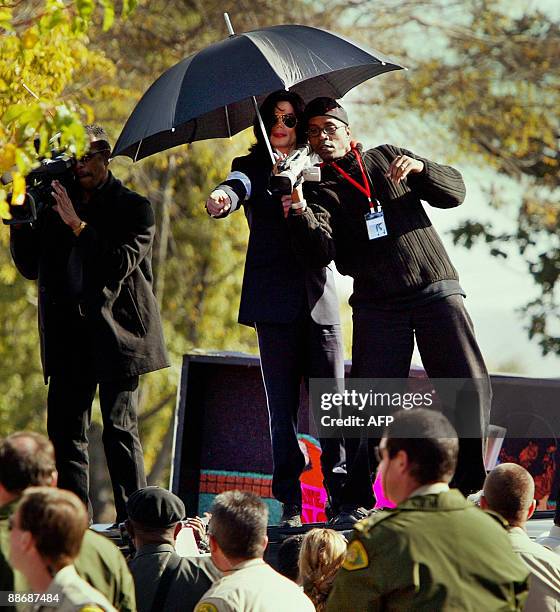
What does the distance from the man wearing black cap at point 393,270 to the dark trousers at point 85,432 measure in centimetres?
105

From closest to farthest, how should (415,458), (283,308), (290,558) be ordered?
(415,458) → (290,558) → (283,308)

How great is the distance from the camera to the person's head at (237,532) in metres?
4.03

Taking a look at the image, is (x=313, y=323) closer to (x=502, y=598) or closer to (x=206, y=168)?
(x=502, y=598)

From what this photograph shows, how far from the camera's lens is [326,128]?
5875 millimetres

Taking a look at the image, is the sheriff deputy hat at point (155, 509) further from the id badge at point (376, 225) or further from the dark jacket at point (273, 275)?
the id badge at point (376, 225)

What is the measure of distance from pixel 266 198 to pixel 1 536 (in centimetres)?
267

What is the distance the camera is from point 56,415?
6.20 metres

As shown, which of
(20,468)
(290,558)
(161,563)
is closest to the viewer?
(20,468)

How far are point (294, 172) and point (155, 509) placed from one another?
1666 millimetres

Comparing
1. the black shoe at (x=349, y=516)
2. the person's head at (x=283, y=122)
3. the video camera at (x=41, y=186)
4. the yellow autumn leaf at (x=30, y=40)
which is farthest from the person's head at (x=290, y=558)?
the yellow autumn leaf at (x=30, y=40)

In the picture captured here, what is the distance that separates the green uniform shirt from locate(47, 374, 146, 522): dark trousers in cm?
269

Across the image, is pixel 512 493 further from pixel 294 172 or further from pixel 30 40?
pixel 30 40

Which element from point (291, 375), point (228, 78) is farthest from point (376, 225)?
point (228, 78)

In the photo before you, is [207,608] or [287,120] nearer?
[207,608]
